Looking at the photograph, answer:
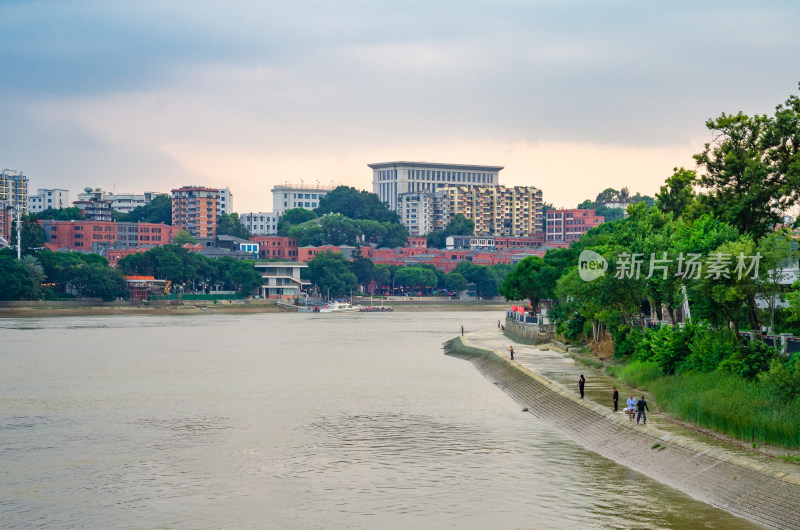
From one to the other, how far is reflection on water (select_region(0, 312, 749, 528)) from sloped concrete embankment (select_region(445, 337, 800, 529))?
0.90 metres

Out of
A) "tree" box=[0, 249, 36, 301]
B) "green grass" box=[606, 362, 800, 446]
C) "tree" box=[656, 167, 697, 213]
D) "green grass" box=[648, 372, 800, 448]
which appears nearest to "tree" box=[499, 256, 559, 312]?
"tree" box=[656, 167, 697, 213]

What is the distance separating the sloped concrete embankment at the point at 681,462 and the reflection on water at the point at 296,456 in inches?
35.4

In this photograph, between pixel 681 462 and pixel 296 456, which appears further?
pixel 296 456

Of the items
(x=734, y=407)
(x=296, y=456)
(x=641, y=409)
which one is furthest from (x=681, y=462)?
(x=296, y=456)

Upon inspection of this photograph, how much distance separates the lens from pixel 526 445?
4869 centimetres

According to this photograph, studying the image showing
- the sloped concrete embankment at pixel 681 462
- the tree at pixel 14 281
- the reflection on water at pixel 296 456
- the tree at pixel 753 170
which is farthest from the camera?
the tree at pixel 14 281

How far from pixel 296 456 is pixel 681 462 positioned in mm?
18066

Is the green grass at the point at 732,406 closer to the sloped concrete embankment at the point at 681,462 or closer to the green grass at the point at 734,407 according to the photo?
the green grass at the point at 734,407

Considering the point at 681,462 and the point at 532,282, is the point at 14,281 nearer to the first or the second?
the point at 532,282

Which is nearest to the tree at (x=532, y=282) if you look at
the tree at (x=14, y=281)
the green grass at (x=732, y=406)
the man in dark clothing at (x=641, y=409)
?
the green grass at (x=732, y=406)

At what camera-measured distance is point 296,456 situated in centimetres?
4703

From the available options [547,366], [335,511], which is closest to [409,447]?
[335,511]

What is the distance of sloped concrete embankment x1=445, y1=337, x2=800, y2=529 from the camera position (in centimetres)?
3294

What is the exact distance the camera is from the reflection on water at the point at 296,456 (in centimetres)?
3634
